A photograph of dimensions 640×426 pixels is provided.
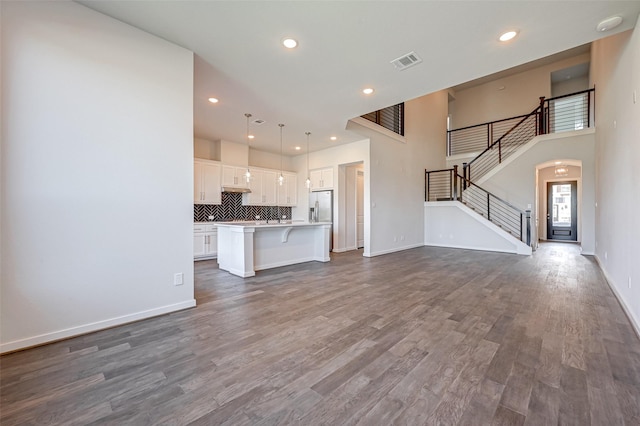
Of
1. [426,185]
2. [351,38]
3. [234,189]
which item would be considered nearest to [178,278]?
[351,38]

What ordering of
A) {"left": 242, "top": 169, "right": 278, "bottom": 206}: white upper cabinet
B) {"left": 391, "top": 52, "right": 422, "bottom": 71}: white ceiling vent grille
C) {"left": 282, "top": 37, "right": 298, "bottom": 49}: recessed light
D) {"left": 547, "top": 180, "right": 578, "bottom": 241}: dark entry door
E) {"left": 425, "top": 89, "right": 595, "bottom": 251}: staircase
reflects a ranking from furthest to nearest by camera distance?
{"left": 547, "top": 180, "right": 578, "bottom": 241}: dark entry door < {"left": 425, "top": 89, "right": 595, "bottom": 251}: staircase < {"left": 242, "top": 169, "right": 278, "bottom": 206}: white upper cabinet < {"left": 391, "top": 52, "right": 422, "bottom": 71}: white ceiling vent grille < {"left": 282, "top": 37, "right": 298, "bottom": 49}: recessed light

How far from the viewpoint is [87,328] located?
2438 millimetres

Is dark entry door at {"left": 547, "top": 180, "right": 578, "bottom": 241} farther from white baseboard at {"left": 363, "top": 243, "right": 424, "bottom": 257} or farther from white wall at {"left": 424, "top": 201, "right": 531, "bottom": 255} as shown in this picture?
white baseboard at {"left": 363, "top": 243, "right": 424, "bottom": 257}

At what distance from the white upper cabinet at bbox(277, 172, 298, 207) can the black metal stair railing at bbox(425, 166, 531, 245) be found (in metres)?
4.38

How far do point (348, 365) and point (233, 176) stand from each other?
603 cm

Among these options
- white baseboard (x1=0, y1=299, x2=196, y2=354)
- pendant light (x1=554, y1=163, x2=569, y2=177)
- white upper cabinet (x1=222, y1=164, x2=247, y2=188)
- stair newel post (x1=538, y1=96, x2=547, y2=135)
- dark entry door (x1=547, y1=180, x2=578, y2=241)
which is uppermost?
stair newel post (x1=538, y1=96, x2=547, y2=135)

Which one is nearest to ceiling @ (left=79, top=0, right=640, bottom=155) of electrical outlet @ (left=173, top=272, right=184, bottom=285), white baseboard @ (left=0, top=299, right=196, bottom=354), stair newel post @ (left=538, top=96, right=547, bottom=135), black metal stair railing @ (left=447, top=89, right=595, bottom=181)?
electrical outlet @ (left=173, top=272, right=184, bottom=285)

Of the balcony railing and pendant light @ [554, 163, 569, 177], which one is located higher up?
the balcony railing

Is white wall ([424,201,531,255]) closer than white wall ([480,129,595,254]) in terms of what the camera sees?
No

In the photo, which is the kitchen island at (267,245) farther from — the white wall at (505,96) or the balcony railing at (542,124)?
the white wall at (505,96)

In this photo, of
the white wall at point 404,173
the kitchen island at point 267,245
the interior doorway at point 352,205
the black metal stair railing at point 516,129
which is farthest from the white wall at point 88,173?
the black metal stair railing at point 516,129

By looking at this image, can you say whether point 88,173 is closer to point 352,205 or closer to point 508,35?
point 508,35

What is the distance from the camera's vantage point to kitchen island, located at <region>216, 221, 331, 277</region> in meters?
4.58

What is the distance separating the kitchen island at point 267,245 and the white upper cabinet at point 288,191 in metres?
2.52
